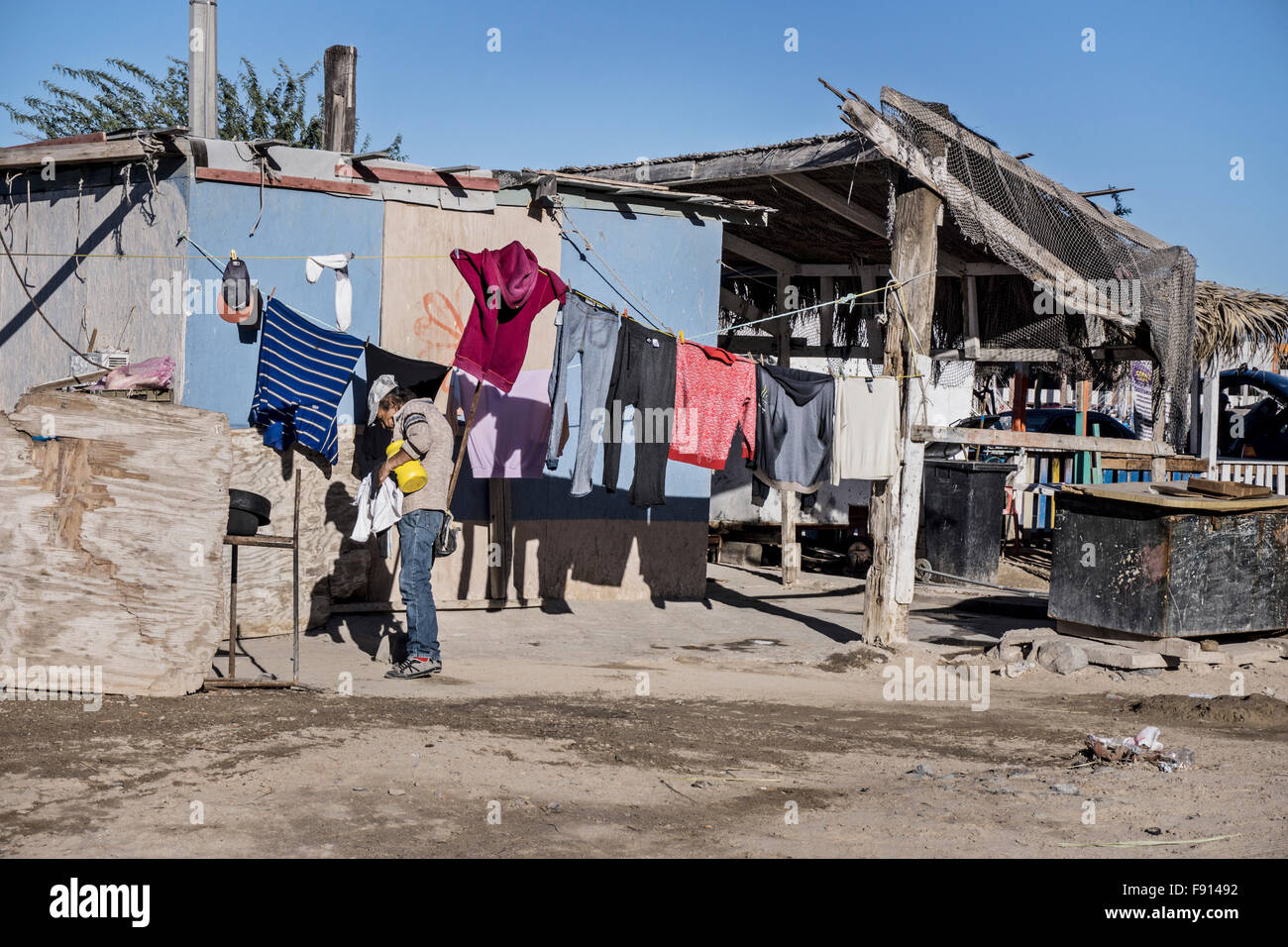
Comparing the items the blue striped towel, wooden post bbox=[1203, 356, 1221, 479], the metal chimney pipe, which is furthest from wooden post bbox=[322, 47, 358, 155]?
wooden post bbox=[1203, 356, 1221, 479]

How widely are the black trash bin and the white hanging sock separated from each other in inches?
310

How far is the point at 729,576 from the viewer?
13.9m

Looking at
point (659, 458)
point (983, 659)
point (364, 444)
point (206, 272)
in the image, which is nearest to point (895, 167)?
point (659, 458)

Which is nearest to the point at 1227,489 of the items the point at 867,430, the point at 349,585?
the point at 867,430

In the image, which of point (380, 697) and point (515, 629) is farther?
point (515, 629)

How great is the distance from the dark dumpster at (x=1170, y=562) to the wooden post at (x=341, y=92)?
8.94 metres

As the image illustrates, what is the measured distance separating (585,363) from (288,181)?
297 cm

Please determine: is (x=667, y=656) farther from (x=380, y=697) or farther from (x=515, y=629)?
(x=380, y=697)

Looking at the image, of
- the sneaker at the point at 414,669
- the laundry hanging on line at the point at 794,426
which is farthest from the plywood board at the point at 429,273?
the sneaker at the point at 414,669

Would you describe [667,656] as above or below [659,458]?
below

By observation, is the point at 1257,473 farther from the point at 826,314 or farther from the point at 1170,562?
the point at 1170,562

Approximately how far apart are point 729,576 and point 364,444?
5583mm
